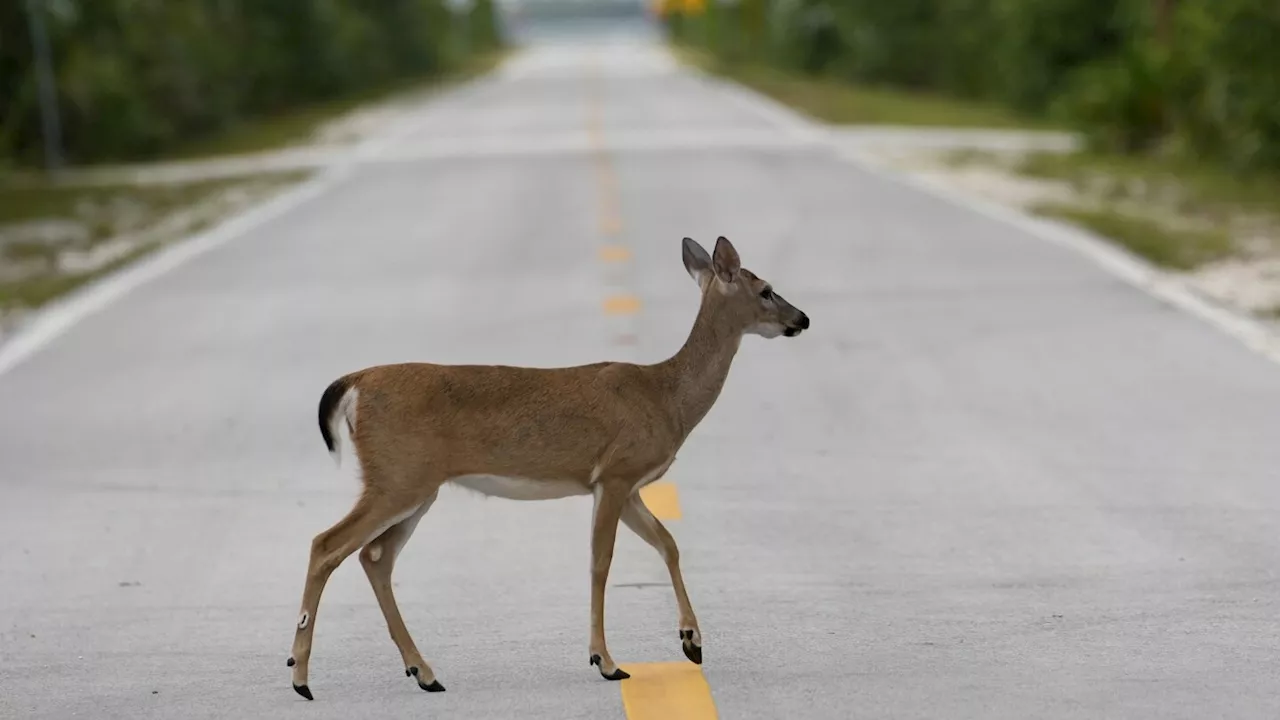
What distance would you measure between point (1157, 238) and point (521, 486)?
499 inches

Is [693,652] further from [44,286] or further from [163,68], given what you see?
[163,68]

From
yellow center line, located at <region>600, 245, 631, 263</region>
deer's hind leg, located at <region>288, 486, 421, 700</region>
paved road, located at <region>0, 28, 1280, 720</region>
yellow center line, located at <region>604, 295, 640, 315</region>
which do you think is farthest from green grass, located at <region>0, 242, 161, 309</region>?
deer's hind leg, located at <region>288, 486, 421, 700</region>

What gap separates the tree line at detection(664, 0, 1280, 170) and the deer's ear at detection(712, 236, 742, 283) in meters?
18.3

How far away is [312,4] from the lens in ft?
161

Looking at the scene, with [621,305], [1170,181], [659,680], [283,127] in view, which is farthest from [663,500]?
[283,127]

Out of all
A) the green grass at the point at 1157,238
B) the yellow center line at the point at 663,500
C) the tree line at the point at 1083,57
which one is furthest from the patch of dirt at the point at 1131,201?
the yellow center line at the point at 663,500

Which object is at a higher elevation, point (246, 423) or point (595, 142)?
point (246, 423)

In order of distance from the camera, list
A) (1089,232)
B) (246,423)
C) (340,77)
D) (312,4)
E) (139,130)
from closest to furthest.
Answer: (246,423) → (1089,232) → (139,130) → (312,4) → (340,77)

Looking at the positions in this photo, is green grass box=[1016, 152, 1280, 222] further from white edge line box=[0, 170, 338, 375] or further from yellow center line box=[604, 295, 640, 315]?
white edge line box=[0, 170, 338, 375]

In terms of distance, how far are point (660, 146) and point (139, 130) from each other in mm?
8611

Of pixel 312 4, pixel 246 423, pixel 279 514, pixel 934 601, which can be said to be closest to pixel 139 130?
pixel 312 4

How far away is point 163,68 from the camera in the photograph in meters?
35.1

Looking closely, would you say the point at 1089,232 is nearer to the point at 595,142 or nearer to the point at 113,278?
the point at 113,278

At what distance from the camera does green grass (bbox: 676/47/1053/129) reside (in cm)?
3728
